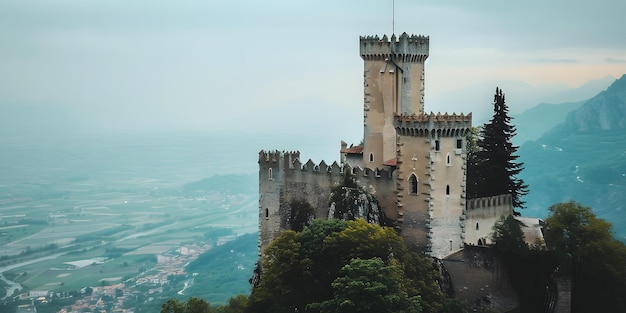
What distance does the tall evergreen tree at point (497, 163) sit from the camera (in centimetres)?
6275

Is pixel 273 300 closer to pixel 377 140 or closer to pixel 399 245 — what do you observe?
pixel 399 245

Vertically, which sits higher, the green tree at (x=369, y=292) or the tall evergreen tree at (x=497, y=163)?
the tall evergreen tree at (x=497, y=163)

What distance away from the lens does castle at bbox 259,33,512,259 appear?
5306 centimetres

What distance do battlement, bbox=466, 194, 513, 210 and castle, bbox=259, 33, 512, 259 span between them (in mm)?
62

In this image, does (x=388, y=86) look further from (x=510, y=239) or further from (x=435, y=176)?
(x=510, y=239)

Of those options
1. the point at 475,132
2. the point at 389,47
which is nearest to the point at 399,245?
the point at 389,47

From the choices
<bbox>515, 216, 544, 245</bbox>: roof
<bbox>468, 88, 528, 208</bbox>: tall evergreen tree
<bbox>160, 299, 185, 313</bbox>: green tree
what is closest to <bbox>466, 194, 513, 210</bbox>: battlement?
<bbox>515, 216, 544, 245</bbox>: roof

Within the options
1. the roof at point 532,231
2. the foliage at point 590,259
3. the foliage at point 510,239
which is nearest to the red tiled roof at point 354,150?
the foliage at point 510,239

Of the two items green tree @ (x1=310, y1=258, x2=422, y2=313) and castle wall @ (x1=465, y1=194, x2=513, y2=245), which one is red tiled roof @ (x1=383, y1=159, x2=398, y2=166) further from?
green tree @ (x1=310, y1=258, x2=422, y2=313)

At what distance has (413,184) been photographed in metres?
53.8

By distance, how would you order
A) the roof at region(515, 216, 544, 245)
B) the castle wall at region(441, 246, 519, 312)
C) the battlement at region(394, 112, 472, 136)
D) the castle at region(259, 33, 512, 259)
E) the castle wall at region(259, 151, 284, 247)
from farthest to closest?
the castle wall at region(259, 151, 284, 247) < the roof at region(515, 216, 544, 245) < the castle at region(259, 33, 512, 259) < the castle wall at region(441, 246, 519, 312) < the battlement at region(394, 112, 472, 136)

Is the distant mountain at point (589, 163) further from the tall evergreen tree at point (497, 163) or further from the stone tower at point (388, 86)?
the stone tower at point (388, 86)

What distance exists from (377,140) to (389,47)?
6171 mm

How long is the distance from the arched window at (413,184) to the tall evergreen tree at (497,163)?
9094mm
